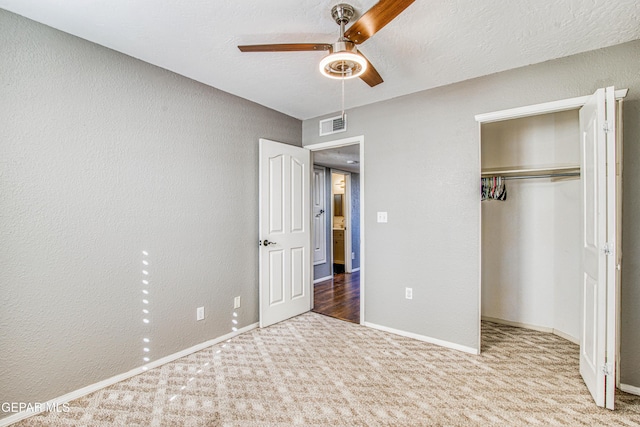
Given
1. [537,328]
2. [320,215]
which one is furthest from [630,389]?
[320,215]

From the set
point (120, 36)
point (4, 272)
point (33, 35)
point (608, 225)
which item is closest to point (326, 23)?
point (120, 36)

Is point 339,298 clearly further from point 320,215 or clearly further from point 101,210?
point 101,210

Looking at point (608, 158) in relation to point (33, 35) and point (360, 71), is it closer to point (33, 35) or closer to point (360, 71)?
point (360, 71)

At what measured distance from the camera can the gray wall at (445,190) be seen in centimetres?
213

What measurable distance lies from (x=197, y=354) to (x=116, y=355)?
2.15ft

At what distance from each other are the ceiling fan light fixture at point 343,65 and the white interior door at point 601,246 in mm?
1534

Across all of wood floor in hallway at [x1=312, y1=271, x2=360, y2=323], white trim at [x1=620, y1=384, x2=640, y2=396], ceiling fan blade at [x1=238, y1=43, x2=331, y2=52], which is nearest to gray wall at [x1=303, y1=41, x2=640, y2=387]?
white trim at [x1=620, y1=384, x2=640, y2=396]

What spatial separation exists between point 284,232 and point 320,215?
7.42 feet

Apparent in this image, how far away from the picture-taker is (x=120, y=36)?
2062 millimetres

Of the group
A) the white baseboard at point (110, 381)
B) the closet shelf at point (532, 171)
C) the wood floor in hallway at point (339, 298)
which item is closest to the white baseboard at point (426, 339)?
the wood floor in hallway at point (339, 298)

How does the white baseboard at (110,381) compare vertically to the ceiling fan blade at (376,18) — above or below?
below

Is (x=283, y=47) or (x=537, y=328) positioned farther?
(x=537, y=328)

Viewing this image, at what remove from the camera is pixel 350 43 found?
5.37ft

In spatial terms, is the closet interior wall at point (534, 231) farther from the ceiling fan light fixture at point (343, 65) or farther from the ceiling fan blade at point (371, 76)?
the ceiling fan light fixture at point (343, 65)
